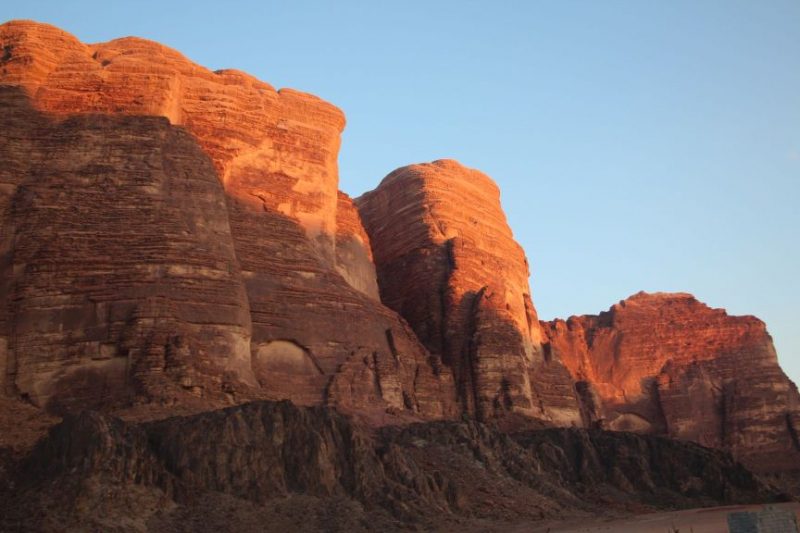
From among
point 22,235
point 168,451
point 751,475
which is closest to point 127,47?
point 22,235

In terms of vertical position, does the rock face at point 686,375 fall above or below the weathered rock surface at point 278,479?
above

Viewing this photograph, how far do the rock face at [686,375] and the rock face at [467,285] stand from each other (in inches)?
289

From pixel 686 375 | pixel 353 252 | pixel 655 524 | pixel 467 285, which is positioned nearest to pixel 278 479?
pixel 655 524

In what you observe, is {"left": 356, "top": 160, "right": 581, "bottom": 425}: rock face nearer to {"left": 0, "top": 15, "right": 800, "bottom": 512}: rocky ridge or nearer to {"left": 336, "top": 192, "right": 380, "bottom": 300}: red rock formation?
{"left": 0, "top": 15, "right": 800, "bottom": 512}: rocky ridge

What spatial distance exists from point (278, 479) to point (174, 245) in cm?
1300

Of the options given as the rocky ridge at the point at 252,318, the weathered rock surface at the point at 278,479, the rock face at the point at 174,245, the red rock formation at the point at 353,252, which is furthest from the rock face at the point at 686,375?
the weathered rock surface at the point at 278,479

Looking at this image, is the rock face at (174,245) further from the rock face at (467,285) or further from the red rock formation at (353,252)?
the rock face at (467,285)

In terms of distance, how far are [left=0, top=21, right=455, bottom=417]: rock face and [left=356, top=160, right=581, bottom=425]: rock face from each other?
8.17 ft

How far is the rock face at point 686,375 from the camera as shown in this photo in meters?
66.1

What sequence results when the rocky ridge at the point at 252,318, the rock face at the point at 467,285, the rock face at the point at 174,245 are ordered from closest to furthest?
the rocky ridge at the point at 252,318 < the rock face at the point at 174,245 < the rock face at the point at 467,285

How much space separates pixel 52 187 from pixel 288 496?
17.5m

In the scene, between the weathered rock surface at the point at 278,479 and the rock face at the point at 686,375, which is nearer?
the weathered rock surface at the point at 278,479

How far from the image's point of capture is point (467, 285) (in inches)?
2163

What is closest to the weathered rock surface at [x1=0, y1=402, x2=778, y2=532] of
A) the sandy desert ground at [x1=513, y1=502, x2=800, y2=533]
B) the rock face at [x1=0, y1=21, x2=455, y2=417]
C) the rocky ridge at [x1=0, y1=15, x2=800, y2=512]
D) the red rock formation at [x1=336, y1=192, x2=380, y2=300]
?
the rocky ridge at [x1=0, y1=15, x2=800, y2=512]
